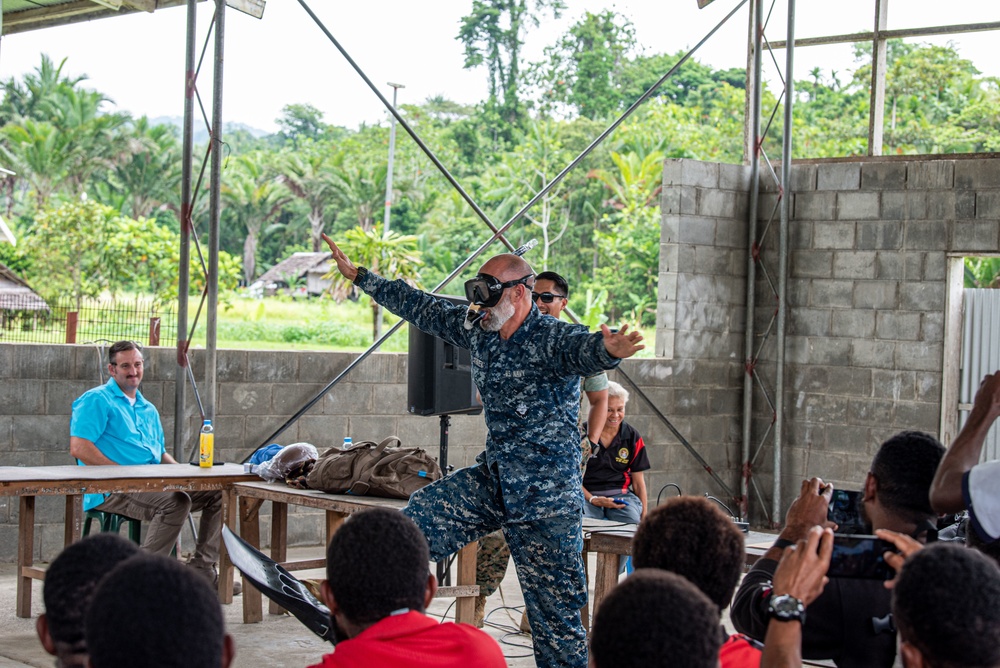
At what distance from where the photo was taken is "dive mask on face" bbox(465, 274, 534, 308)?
441 centimetres

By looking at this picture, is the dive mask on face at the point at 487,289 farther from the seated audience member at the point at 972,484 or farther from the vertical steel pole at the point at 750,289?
the vertical steel pole at the point at 750,289

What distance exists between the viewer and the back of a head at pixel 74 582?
212 centimetres

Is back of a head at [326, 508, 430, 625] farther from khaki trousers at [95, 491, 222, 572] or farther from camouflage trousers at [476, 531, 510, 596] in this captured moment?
khaki trousers at [95, 491, 222, 572]

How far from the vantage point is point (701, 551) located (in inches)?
91.1

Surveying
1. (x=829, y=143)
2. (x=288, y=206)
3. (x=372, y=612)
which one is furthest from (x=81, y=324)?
(x=288, y=206)

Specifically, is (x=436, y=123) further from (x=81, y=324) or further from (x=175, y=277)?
(x=81, y=324)

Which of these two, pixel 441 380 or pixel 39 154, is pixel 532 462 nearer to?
pixel 441 380

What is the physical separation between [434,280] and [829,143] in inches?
470

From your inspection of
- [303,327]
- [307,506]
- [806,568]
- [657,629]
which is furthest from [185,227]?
[303,327]

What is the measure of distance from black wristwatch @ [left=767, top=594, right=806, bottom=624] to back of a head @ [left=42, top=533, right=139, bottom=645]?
50.3 inches

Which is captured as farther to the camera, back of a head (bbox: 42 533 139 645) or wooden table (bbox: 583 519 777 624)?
wooden table (bbox: 583 519 777 624)

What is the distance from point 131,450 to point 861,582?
5.09 meters

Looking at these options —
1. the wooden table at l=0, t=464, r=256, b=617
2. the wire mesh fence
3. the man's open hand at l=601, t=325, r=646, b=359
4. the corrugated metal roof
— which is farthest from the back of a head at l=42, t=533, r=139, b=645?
the wire mesh fence

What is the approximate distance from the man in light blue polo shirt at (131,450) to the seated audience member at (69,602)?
446 cm
